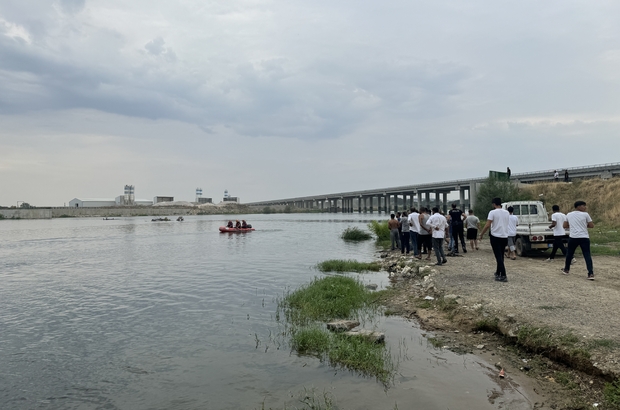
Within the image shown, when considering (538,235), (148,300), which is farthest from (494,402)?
Result: (538,235)

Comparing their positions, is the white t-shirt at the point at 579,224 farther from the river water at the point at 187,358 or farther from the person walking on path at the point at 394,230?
the person walking on path at the point at 394,230

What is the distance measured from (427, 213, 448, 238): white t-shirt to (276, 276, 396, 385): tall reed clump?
3.69 metres

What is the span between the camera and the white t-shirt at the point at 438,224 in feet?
51.2

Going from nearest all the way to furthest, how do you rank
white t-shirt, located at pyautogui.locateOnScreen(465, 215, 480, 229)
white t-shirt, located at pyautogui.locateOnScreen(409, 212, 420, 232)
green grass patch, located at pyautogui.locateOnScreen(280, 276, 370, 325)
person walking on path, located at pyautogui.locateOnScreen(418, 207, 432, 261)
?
1. green grass patch, located at pyautogui.locateOnScreen(280, 276, 370, 325)
2. person walking on path, located at pyautogui.locateOnScreen(418, 207, 432, 261)
3. white t-shirt, located at pyautogui.locateOnScreen(409, 212, 420, 232)
4. white t-shirt, located at pyautogui.locateOnScreen(465, 215, 480, 229)

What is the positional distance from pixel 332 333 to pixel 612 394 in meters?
5.43

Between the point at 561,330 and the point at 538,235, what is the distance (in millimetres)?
10933

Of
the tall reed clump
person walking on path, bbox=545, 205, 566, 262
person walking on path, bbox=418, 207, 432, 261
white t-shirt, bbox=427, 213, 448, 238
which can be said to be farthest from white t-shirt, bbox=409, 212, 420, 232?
person walking on path, bbox=545, 205, 566, 262

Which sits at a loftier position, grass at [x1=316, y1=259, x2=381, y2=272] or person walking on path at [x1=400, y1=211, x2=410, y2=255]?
person walking on path at [x1=400, y1=211, x2=410, y2=255]

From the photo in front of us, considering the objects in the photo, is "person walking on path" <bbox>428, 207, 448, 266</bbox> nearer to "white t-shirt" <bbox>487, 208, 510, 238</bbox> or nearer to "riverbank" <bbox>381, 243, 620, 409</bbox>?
"riverbank" <bbox>381, 243, 620, 409</bbox>

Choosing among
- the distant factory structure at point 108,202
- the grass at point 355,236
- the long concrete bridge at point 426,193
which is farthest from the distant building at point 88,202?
the grass at point 355,236

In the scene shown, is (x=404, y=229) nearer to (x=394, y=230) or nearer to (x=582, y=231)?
(x=394, y=230)

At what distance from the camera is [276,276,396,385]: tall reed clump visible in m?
7.78

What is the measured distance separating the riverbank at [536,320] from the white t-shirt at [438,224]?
1.52m

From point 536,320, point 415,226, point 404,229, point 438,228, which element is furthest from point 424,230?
point 536,320
